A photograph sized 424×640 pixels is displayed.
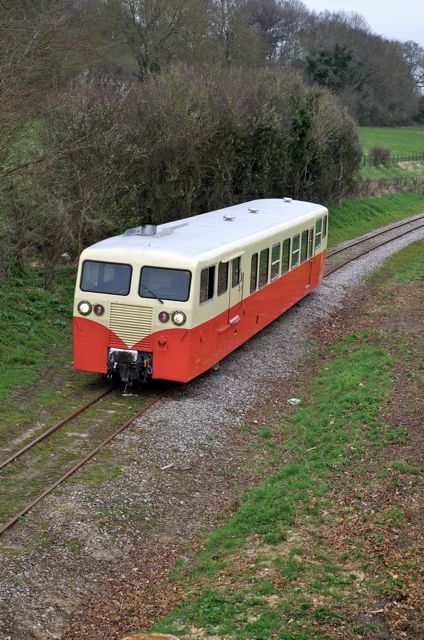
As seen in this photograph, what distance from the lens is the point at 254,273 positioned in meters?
17.8

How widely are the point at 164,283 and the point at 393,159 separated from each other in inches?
1997

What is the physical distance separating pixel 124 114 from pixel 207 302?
10256 millimetres

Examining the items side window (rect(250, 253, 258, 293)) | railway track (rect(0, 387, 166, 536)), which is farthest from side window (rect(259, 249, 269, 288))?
railway track (rect(0, 387, 166, 536))

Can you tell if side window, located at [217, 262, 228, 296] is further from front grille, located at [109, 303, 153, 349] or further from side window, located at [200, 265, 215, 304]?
front grille, located at [109, 303, 153, 349]

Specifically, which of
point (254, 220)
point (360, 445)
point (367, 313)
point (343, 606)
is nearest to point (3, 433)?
point (360, 445)

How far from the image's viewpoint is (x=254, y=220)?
64.3ft

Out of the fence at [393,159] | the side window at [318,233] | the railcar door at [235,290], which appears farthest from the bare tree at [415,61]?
the railcar door at [235,290]

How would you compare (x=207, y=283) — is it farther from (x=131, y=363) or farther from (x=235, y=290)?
(x=131, y=363)

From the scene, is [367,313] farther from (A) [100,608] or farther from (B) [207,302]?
(A) [100,608]

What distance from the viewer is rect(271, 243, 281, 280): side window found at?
1922cm

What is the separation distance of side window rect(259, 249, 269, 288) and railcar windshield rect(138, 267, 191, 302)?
3903 mm

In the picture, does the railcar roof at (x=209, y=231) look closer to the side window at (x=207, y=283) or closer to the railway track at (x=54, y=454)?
the side window at (x=207, y=283)

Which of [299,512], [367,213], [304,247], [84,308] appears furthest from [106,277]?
[367,213]

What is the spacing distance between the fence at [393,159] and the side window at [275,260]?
37430 mm
